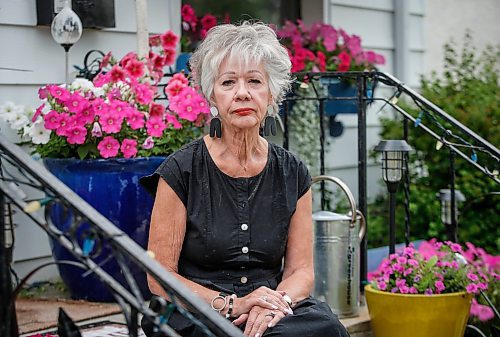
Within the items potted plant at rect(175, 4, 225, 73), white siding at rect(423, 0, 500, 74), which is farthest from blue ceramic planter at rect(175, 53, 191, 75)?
white siding at rect(423, 0, 500, 74)

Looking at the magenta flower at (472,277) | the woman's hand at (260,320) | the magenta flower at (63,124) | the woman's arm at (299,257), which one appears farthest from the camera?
the magenta flower at (472,277)

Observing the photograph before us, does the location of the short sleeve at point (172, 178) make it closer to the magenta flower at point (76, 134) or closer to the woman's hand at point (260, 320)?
the woman's hand at point (260, 320)

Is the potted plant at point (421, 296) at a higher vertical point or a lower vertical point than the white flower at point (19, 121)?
lower

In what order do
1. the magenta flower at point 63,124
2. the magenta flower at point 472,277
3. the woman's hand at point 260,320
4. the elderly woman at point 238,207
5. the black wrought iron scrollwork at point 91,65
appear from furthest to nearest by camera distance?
1. the black wrought iron scrollwork at point 91,65
2. the magenta flower at point 472,277
3. the magenta flower at point 63,124
4. the elderly woman at point 238,207
5. the woman's hand at point 260,320

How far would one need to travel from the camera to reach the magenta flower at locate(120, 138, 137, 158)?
3.64 metres

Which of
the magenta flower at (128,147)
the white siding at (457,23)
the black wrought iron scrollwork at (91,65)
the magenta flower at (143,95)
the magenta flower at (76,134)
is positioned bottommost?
the magenta flower at (128,147)

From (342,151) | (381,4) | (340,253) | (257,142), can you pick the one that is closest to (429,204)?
(342,151)

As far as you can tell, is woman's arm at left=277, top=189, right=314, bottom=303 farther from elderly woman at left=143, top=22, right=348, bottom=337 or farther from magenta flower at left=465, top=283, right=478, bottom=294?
magenta flower at left=465, top=283, right=478, bottom=294

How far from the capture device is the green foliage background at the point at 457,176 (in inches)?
215

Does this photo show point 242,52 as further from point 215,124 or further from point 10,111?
point 10,111

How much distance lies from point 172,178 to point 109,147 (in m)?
1.07

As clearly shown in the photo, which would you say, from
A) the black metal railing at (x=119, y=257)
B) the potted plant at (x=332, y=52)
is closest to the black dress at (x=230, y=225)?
the black metal railing at (x=119, y=257)

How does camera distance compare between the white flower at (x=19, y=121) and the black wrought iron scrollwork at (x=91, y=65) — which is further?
the black wrought iron scrollwork at (x=91, y=65)

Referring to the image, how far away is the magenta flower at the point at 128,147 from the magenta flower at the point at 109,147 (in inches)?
1.1
